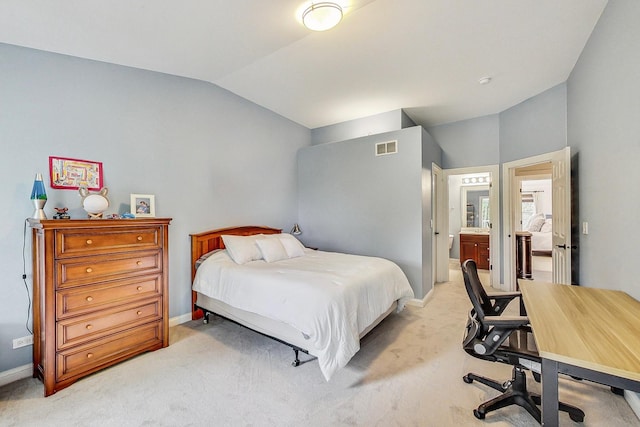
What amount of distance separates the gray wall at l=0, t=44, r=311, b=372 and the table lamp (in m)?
0.18

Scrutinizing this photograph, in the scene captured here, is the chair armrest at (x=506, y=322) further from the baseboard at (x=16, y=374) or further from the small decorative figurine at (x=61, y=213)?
the baseboard at (x=16, y=374)

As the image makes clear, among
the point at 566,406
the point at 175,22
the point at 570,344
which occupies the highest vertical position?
the point at 175,22

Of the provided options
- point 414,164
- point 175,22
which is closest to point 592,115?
point 414,164

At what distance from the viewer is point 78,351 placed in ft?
6.75

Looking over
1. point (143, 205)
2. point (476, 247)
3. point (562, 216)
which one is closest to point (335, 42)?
point (143, 205)

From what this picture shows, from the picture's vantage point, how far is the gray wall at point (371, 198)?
370cm

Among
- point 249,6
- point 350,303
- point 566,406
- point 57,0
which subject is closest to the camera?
point 566,406

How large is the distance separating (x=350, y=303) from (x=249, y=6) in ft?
8.03

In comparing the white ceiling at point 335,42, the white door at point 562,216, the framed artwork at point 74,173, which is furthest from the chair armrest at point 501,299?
the framed artwork at point 74,173

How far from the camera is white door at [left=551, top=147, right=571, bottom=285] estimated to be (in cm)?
287

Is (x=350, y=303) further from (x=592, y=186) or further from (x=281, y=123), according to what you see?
(x=281, y=123)

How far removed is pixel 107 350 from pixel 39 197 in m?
1.35

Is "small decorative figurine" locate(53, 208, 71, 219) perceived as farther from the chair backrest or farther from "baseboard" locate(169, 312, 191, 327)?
the chair backrest

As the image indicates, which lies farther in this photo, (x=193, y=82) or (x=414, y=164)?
(x=414, y=164)
